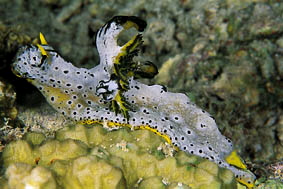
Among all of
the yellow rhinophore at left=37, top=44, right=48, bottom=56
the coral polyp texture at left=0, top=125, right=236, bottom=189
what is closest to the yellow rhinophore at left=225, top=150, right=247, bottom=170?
the coral polyp texture at left=0, top=125, right=236, bottom=189

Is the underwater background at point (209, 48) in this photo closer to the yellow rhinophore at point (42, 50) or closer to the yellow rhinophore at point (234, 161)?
the yellow rhinophore at point (42, 50)

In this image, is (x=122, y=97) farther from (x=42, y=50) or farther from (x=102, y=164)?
(x=102, y=164)

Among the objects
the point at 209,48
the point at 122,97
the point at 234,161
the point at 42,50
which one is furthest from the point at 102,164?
the point at 209,48

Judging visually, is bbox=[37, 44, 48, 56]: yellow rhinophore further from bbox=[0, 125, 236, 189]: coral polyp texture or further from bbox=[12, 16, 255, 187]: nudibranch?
bbox=[0, 125, 236, 189]: coral polyp texture

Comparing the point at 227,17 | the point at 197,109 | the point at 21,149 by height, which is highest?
the point at 227,17

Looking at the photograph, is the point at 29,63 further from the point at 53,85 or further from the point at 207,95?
the point at 207,95

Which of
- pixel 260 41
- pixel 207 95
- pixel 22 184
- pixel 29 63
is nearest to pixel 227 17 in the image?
pixel 260 41
